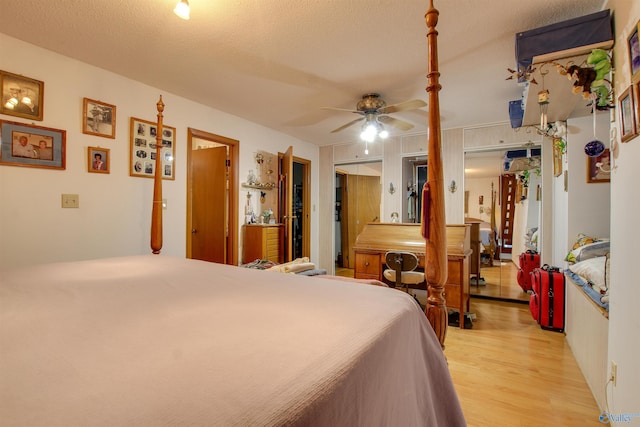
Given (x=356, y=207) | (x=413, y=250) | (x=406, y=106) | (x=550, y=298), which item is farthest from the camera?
(x=356, y=207)

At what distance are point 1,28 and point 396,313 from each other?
10.3ft

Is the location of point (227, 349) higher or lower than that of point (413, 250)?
higher

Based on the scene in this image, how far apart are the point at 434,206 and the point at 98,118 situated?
295cm

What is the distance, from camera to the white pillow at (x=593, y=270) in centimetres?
191

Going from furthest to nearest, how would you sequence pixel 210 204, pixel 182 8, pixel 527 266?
pixel 210 204 < pixel 527 266 < pixel 182 8

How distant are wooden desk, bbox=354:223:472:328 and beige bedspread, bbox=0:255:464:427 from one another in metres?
2.16

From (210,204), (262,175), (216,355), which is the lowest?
(216,355)

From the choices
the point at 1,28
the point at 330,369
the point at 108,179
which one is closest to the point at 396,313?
the point at 330,369

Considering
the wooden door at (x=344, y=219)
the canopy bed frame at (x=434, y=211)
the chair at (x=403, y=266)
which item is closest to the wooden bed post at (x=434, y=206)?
the canopy bed frame at (x=434, y=211)

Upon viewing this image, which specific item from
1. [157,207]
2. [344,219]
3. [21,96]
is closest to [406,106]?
[157,207]

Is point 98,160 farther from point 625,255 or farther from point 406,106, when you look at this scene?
point 625,255

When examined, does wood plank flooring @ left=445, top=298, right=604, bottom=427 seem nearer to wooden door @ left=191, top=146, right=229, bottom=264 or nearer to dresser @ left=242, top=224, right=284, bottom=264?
dresser @ left=242, top=224, right=284, bottom=264

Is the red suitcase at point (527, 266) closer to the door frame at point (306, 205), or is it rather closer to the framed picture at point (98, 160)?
the door frame at point (306, 205)

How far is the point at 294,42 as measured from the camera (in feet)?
7.23
